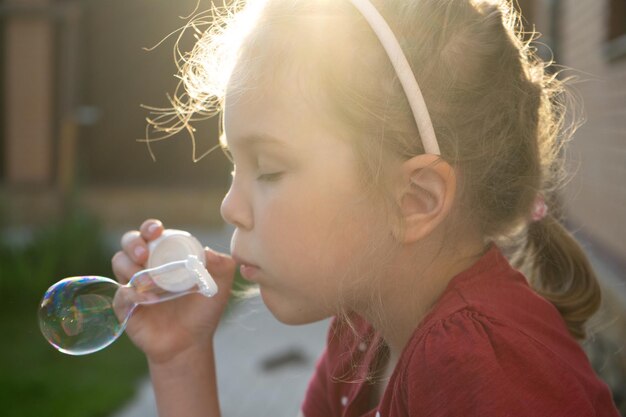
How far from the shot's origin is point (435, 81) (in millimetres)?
1706

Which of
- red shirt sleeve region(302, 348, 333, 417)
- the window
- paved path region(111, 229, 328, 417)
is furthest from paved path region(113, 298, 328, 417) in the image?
the window

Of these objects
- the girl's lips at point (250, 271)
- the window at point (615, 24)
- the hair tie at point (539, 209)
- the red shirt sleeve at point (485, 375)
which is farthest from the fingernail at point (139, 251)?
the window at point (615, 24)

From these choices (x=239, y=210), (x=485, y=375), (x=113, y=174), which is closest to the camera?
(x=485, y=375)

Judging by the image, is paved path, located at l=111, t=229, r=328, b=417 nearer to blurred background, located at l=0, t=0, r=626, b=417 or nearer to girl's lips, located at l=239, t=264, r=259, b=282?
blurred background, located at l=0, t=0, r=626, b=417

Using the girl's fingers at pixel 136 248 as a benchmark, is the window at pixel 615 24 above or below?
above

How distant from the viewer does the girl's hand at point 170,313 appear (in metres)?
2.15

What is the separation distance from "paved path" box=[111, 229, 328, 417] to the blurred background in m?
0.02

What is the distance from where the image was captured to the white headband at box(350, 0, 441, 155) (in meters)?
1.67

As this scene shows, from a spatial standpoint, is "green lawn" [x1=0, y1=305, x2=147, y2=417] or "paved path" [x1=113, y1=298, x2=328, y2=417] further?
"paved path" [x1=113, y1=298, x2=328, y2=417]

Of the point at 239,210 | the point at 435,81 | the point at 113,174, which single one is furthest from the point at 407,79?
the point at 113,174

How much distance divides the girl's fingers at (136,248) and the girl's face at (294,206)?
0.39m

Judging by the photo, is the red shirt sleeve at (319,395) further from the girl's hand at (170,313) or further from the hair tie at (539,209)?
the hair tie at (539,209)

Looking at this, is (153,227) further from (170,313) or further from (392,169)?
(392,169)

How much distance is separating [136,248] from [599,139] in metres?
3.06
